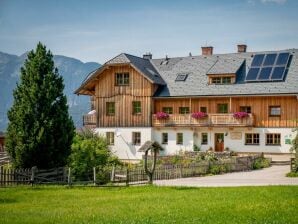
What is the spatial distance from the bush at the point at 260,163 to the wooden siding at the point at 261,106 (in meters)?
4.30

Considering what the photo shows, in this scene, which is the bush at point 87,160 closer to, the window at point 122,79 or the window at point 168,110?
the window at point 168,110

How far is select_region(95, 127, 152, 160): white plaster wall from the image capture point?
46.2 meters

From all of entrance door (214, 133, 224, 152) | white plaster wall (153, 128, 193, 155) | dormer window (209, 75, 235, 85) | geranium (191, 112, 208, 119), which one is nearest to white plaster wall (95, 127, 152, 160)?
white plaster wall (153, 128, 193, 155)

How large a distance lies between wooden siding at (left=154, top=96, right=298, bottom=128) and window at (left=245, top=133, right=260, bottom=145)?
2.91 feet

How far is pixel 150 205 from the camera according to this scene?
16266 millimetres

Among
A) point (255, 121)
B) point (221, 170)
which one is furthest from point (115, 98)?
point (221, 170)

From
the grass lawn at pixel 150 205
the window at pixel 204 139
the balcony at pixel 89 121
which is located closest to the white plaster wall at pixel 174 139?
the window at pixel 204 139

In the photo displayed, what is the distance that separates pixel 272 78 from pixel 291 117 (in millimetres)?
3667

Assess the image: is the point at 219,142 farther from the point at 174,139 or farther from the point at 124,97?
the point at 124,97

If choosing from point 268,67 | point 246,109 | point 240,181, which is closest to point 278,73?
point 268,67

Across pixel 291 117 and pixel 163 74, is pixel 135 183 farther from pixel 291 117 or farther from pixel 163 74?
pixel 163 74

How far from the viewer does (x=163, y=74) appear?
161 ft

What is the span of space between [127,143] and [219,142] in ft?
28.3

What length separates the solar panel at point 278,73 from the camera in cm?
4184
